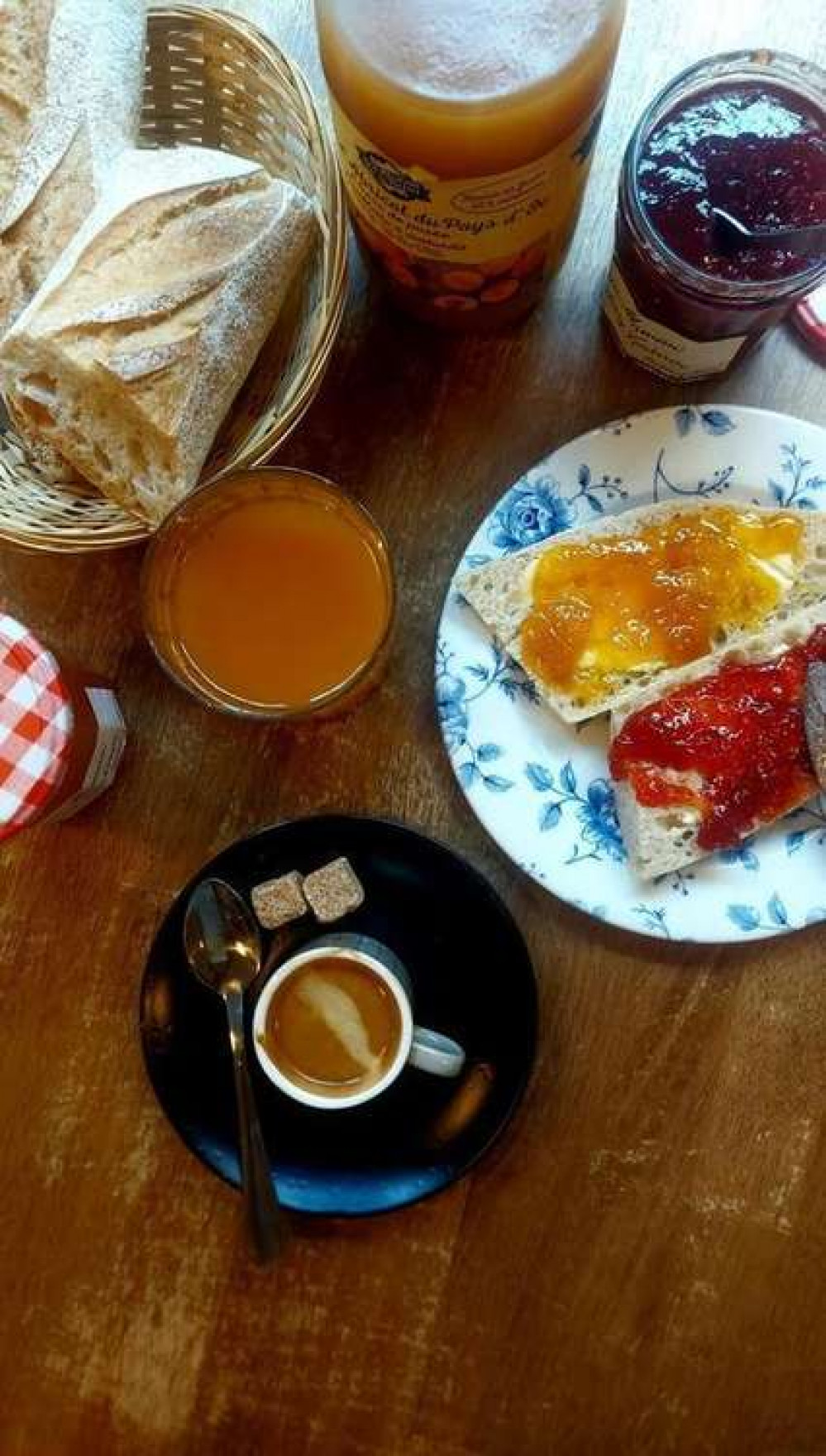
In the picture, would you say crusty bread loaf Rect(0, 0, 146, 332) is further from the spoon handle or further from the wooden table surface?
the spoon handle

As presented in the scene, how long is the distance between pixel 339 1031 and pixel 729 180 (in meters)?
0.81

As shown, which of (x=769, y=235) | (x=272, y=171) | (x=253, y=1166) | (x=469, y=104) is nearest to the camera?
(x=469, y=104)

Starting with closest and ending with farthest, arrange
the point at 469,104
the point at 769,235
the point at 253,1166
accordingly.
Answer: the point at 469,104 → the point at 769,235 → the point at 253,1166

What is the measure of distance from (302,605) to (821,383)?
0.56 m

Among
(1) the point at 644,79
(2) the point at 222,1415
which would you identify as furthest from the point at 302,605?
(2) the point at 222,1415

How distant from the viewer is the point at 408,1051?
3.59ft

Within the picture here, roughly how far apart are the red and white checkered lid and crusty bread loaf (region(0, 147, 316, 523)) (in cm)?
17

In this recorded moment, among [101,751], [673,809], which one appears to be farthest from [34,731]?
[673,809]

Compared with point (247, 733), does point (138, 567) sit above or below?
above

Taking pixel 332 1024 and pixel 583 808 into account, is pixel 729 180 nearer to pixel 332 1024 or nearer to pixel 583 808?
pixel 583 808

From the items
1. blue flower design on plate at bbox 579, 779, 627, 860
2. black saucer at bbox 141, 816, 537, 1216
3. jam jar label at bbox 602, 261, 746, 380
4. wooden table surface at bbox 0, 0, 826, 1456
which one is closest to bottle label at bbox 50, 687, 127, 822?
wooden table surface at bbox 0, 0, 826, 1456

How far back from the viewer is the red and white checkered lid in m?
0.97

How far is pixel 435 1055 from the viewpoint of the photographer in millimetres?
1095

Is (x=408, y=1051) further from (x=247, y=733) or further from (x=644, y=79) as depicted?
(x=644, y=79)
